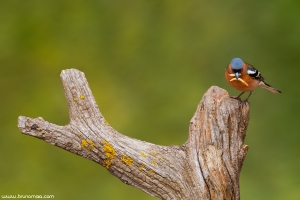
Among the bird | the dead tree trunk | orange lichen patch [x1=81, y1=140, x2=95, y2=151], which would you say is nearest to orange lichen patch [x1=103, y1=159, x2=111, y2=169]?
the dead tree trunk

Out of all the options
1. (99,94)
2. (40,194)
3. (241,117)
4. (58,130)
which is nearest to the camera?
(58,130)

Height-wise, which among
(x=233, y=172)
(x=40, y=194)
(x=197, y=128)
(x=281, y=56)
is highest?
(x=281, y=56)

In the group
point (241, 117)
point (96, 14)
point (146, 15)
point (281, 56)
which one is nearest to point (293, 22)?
point (281, 56)

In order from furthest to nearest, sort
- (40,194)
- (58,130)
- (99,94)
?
(99,94) → (40,194) → (58,130)

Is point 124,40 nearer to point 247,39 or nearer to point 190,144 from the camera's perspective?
point 247,39

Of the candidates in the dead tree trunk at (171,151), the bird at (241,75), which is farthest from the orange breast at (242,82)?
the dead tree trunk at (171,151)

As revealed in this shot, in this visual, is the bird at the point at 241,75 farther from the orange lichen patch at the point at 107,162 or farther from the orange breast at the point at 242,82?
the orange lichen patch at the point at 107,162

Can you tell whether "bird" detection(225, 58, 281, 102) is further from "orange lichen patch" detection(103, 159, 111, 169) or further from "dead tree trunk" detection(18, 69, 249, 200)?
"orange lichen patch" detection(103, 159, 111, 169)

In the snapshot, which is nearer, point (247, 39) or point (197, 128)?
point (197, 128)

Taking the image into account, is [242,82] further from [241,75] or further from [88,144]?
[88,144]
